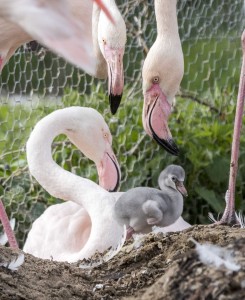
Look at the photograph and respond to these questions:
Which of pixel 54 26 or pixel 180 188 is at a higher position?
pixel 54 26

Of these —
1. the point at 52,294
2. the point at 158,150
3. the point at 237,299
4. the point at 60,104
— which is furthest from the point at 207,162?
the point at 237,299

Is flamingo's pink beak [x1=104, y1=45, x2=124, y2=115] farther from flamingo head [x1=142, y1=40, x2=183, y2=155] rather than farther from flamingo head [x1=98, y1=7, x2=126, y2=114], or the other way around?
flamingo head [x1=142, y1=40, x2=183, y2=155]

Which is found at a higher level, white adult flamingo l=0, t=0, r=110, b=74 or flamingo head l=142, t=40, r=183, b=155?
white adult flamingo l=0, t=0, r=110, b=74

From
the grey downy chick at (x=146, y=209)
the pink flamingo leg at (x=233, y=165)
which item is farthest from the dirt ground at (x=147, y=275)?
the grey downy chick at (x=146, y=209)

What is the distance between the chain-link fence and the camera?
570cm

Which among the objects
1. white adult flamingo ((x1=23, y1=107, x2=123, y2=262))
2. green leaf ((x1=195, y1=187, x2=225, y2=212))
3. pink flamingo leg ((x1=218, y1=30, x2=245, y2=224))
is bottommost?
green leaf ((x1=195, y1=187, x2=225, y2=212))

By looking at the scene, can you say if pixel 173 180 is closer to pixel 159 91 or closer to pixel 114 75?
pixel 159 91

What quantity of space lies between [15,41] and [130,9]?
1798 millimetres

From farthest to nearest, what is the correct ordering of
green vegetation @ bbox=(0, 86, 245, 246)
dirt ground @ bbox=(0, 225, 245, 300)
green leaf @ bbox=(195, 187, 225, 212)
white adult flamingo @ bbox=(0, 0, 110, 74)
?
1. green vegetation @ bbox=(0, 86, 245, 246)
2. green leaf @ bbox=(195, 187, 225, 212)
3. white adult flamingo @ bbox=(0, 0, 110, 74)
4. dirt ground @ bbox=(0, 225, 245, 300)

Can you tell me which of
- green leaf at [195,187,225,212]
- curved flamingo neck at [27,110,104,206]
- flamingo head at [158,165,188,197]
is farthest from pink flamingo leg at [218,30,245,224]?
green leaf at [195,187,225,212]

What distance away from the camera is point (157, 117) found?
383 cm

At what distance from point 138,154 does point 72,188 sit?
1445 mm

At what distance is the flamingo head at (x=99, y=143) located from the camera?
465cm

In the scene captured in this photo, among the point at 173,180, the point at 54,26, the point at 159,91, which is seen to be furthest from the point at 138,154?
the point at 54,26
